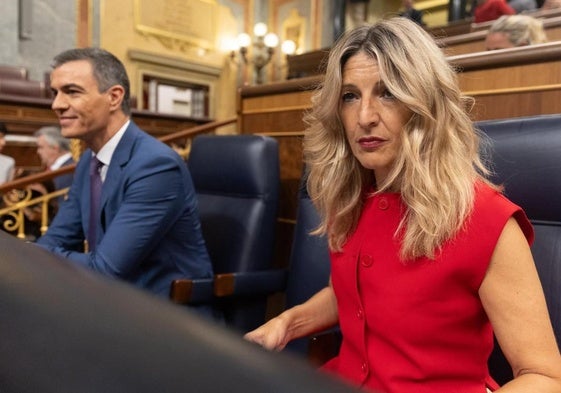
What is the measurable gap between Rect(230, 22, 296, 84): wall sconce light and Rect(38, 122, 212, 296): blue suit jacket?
226 inches

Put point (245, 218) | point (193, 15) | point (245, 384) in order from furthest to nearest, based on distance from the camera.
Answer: point (193, 15)
point (245, 218)
point (245, 384)

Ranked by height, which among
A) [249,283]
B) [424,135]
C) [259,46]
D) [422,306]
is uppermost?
[259,46]

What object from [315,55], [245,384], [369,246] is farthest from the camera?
[315,55]

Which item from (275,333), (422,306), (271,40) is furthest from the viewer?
(271,40)

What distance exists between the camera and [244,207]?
5.04 ft

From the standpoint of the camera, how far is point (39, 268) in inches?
7.4

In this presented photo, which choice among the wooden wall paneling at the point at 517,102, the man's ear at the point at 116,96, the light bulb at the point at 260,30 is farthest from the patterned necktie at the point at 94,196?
the light bulb at the point at 260,30

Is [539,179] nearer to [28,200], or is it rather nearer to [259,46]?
[28,200]

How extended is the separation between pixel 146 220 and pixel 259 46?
617cm

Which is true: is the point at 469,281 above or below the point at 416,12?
below

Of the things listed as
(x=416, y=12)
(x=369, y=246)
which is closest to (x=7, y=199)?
(x=369, y=246)

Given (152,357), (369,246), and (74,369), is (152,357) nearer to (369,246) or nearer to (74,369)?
(74,369)

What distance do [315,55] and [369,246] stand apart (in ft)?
18.0

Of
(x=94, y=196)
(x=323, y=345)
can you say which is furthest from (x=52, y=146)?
(x=323, y=345)
